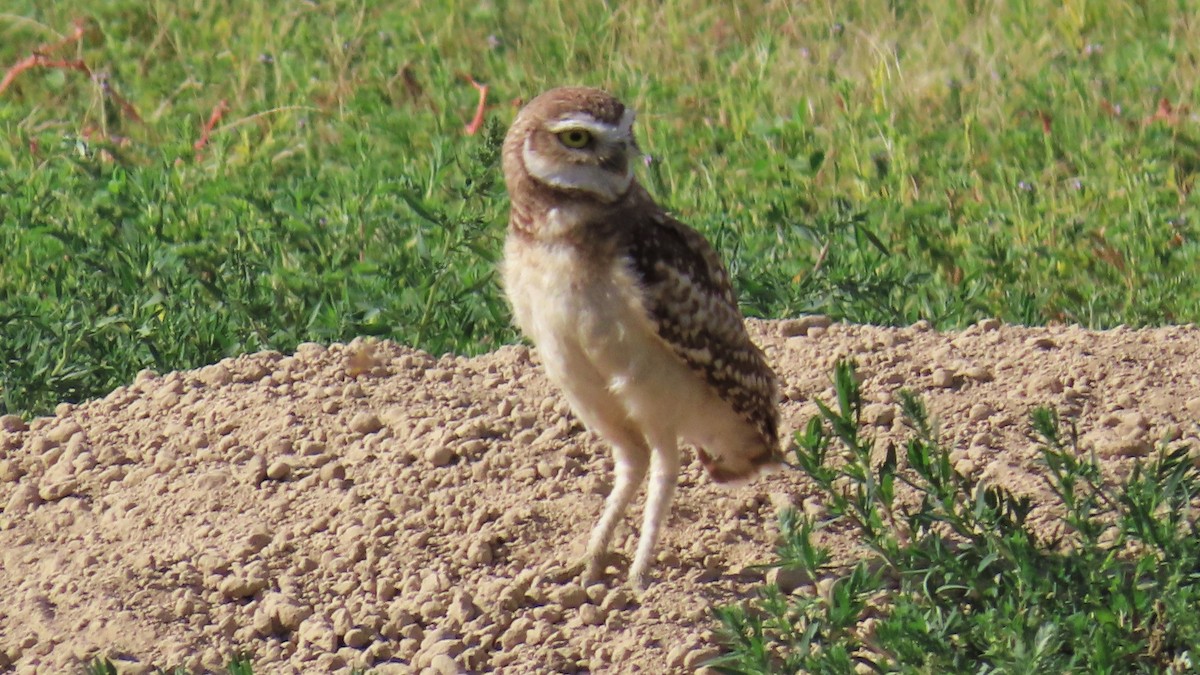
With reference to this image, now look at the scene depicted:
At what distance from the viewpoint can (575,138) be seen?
5.18 m

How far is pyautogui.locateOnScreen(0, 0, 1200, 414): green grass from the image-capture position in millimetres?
7246

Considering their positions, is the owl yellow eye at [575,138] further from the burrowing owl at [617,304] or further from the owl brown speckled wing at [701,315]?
the owl brown speckled wing at [701,315]

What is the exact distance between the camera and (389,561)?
17.7ft

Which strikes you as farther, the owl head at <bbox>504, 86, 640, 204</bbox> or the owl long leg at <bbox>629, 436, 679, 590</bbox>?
the owl long leg at <bbox>629, 436, 679, 590</bbox>

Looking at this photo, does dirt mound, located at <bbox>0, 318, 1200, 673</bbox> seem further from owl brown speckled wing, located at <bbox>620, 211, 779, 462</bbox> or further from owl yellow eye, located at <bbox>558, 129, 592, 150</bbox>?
owl yellow eye, located at <bbox>558, 129, 592, 150</bbox>

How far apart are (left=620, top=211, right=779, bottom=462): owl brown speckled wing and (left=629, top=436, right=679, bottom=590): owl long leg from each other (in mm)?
235

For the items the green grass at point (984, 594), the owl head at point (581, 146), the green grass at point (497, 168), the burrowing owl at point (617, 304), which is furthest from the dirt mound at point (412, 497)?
the owl head at point (581, 146)

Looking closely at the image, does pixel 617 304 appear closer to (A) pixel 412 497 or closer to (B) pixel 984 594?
(A) pixel 412 497

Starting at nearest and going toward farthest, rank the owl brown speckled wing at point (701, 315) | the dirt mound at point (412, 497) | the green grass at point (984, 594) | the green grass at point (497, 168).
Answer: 1. the green grass at point (984, 594)
2. the dirt mound at point (412, 497)
3. the owl brown speckled wing at point (701, 315)
4. the green grass at point (497, 168)

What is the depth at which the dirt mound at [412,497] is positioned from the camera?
5.07m

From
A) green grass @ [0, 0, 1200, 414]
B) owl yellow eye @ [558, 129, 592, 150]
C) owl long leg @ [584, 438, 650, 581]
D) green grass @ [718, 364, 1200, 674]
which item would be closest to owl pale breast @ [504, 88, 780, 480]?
owl yellow eye @ [558, 129, 592, 150]

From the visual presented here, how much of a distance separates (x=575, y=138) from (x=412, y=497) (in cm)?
126

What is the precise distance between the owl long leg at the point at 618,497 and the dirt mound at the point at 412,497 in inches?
2.8

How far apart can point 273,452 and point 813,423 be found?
2.11 m
